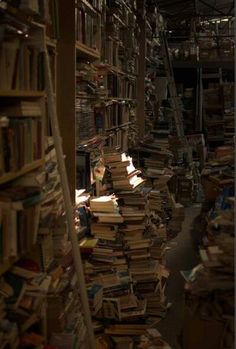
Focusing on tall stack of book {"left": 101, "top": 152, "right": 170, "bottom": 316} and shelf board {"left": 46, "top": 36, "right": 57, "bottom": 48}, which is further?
tall stack of book {"left": 101, "top": 152, "right": 170, "bottom": 316}

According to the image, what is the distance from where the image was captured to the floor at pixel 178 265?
174 inches

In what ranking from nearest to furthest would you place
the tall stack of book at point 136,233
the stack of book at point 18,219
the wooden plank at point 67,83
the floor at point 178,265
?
the stack of book at point 18,219, the wooden plank at point 67,83, the floor at point 178,265, the tall stack of book at point 136,233

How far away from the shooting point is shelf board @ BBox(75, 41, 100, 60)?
3.76 metres

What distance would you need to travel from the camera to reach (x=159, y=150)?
7141mm

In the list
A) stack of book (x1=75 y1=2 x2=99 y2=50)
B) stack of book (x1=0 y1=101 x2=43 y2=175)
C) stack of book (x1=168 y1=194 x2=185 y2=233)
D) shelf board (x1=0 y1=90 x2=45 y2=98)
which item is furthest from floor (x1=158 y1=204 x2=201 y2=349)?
stack of book (x1=75 y1=2 x2=99 y2=50)

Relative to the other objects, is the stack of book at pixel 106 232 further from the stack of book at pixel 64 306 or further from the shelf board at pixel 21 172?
the shelf board at pixel 21 172

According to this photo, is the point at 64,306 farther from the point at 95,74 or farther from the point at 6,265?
the point at 95,74

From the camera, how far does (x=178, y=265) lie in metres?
5.92

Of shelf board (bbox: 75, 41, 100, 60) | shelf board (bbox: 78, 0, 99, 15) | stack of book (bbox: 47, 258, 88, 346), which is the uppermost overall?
shelf board (bbox: 78, 0, 99, 15)

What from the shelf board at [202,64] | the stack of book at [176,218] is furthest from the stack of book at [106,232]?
the shelf board at [202,64]

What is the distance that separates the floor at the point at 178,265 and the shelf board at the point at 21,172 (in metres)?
1.44

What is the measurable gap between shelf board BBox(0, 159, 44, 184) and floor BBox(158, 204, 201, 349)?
1443 millimetres

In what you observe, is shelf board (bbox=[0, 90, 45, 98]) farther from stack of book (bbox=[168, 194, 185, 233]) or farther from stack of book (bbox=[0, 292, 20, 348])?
stack of book (bbox=[168, 194, 185, 233])

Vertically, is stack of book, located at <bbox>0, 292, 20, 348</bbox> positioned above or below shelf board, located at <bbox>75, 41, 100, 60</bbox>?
below
